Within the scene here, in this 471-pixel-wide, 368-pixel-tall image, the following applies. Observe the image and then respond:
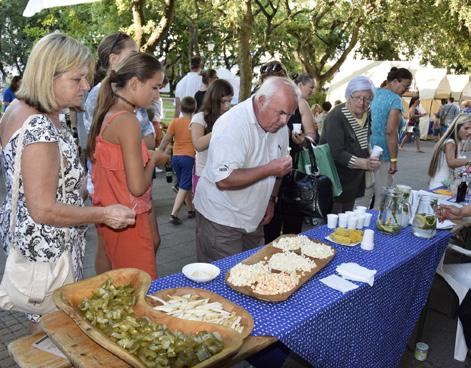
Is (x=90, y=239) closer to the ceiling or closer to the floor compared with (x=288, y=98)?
closer to the floor

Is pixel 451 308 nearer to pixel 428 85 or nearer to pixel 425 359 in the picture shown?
pixel 425 359

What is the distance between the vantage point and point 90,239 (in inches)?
186

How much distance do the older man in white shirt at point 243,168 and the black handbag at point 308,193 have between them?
727 mm

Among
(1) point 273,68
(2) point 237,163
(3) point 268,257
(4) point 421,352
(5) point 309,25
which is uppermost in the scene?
(5) point 309,25

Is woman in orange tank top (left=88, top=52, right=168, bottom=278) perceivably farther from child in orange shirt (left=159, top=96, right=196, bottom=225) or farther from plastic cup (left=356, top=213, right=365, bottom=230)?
child in orange shirt (left=159, top=96, right=196, bottom=225)

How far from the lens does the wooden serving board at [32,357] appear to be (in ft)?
4.16

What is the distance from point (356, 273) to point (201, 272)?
2.36ft

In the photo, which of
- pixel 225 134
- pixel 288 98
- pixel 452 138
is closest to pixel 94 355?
pixel 225 134

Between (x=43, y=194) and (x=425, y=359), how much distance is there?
262cm

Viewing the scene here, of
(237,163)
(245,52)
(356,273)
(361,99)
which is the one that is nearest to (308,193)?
(361,99)

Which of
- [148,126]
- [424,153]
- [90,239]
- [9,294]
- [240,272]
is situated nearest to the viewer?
[9,294]

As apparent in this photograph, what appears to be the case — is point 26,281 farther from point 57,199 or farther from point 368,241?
point 368,241

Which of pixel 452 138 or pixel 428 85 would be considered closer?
pixel 452 138

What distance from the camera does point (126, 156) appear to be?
2.01 meters
